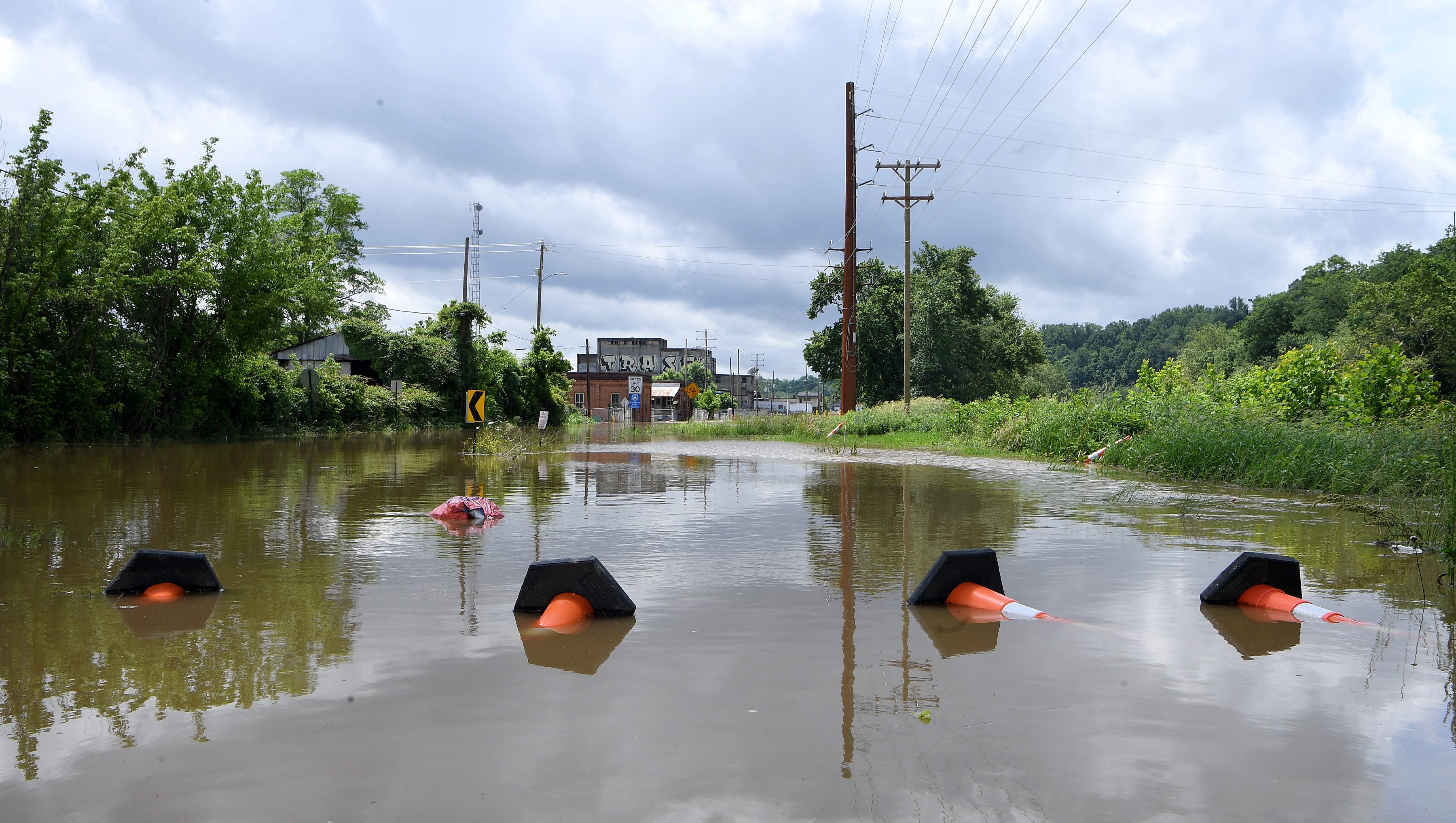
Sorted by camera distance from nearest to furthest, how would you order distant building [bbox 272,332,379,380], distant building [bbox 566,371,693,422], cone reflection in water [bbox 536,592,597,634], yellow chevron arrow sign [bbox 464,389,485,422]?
cone reflection in water [bbox 536,592,597,634]
yellow chevron arrow sign [bbox 464,389,485,422]
distant building [bbox 272,332,379,380]
distant building [bbox 566,371,693,422]

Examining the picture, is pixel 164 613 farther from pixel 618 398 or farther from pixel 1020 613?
pixel 618 398

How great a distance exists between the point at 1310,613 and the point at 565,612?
4612 millimetres

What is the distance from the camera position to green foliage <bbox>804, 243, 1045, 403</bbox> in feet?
173

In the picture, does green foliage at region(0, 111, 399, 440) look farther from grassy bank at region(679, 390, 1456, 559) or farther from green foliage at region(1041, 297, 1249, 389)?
green foliage at region(1041, 297, 1249, 389)

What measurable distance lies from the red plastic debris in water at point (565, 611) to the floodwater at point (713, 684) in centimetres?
11

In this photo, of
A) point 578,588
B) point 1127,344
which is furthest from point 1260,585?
point 1127,344

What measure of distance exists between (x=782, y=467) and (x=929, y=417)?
550 inches

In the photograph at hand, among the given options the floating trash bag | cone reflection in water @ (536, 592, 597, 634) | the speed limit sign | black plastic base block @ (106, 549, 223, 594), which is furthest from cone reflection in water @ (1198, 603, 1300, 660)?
the speed limit sign

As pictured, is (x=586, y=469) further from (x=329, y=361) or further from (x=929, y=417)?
(x=329, y=361)

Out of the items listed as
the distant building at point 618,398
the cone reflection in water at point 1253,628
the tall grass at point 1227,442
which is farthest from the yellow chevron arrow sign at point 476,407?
the distant building at point 618,398

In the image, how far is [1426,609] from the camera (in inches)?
238

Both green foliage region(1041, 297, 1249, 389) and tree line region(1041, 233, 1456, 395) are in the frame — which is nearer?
tree line region(1041, 233, 1456, 395)

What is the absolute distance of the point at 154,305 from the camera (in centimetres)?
2567

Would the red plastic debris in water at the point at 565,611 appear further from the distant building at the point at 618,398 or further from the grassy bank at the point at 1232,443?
the distant building at the point at 618,398
